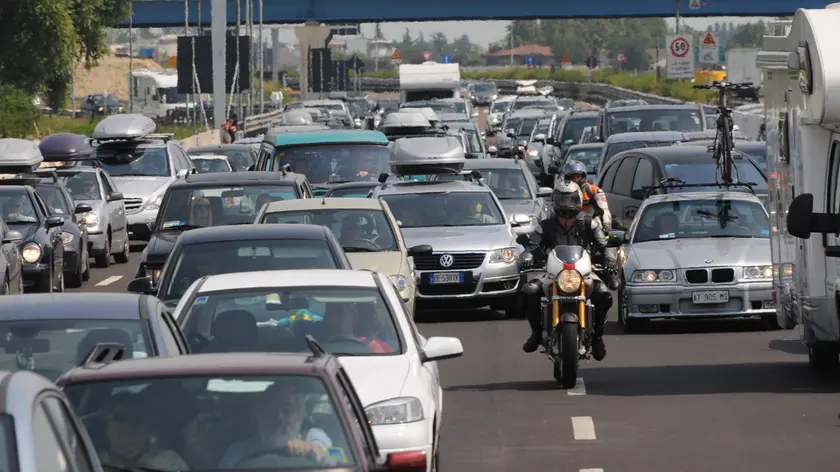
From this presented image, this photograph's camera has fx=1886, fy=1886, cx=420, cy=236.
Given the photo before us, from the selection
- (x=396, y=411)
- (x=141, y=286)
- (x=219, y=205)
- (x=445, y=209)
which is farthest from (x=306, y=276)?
(x=445, y=209)

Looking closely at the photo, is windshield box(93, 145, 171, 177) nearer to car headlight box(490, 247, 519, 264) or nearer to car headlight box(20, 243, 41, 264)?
car headlight box(20, 243, 41, 264)

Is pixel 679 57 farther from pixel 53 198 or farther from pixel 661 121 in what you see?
pixel 53 198

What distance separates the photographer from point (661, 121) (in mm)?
35125

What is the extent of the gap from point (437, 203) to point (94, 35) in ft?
125

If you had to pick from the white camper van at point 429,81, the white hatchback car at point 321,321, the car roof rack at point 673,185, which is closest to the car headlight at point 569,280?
the white hatchback car at point 321,321

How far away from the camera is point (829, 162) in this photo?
1418cm

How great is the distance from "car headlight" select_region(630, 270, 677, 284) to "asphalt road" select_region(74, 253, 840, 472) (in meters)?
0.57

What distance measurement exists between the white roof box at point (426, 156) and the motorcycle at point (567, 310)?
1119 cm

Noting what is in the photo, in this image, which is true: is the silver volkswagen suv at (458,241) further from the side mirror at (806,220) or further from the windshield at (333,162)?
the side mirror at (806,220)

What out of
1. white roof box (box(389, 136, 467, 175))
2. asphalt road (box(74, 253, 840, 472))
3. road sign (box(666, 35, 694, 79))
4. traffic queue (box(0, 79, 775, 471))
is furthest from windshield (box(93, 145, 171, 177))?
road sign (box(666, 35, 694, 79))

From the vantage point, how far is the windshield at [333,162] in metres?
26.3

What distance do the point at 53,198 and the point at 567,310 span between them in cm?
1369

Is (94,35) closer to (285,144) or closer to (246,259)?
(285,144)

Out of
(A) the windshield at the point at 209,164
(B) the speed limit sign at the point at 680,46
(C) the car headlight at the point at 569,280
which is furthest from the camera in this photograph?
(B) the speed limit sign at the point at 680,46
